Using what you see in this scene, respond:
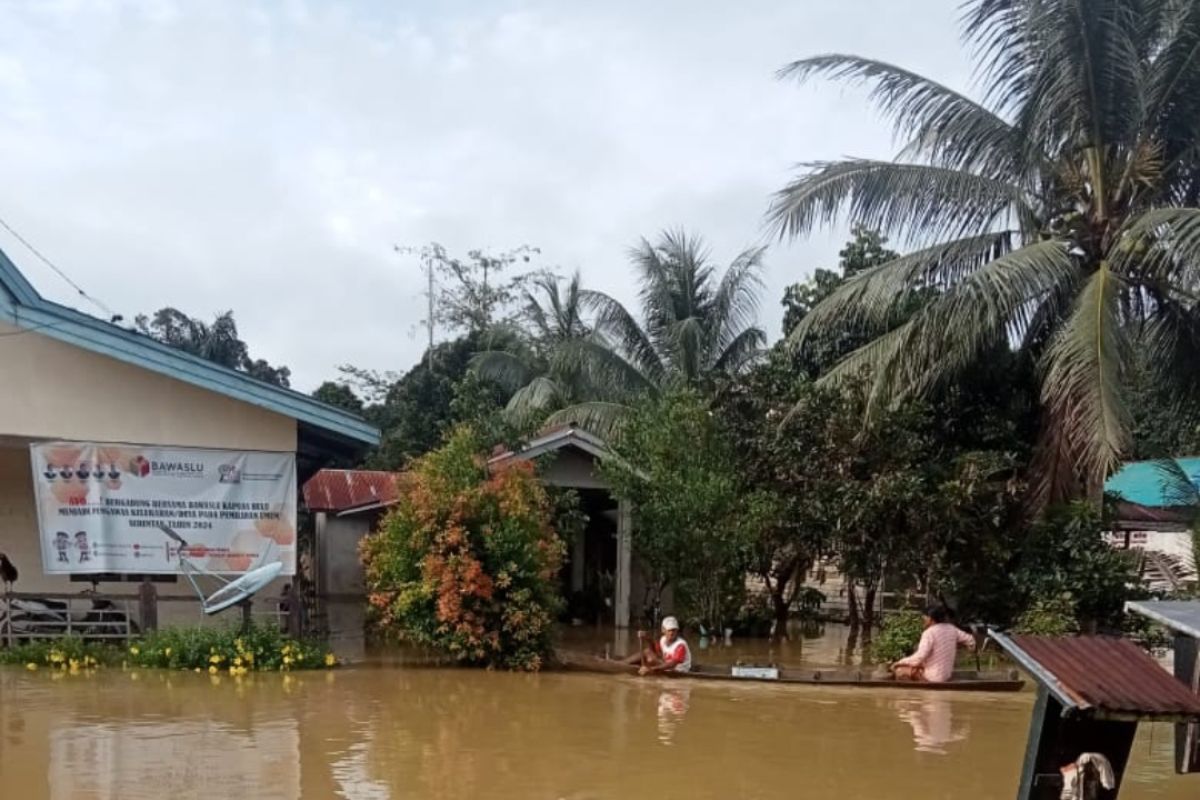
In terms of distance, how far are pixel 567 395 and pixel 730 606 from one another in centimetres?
912

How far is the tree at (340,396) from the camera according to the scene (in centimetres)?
3828

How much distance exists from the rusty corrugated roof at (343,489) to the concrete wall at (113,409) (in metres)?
10.2

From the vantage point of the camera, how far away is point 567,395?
83.4 ft

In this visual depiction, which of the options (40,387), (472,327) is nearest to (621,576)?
(40,387)

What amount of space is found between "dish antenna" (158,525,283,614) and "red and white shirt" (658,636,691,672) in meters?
4.60

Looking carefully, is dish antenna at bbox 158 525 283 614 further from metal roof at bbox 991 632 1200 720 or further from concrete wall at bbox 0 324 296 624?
metal roof at bbox 991 632 1200 720

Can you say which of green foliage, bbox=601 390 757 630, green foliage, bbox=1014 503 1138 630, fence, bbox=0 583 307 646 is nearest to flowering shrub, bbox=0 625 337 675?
fence, bbox=0 583 307 646

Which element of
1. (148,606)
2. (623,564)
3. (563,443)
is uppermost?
(563,443)

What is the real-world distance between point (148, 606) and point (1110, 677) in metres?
11.5

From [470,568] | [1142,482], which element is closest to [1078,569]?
[470,568]

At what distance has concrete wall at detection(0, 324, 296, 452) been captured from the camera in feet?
45.5

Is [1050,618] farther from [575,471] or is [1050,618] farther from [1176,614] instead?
[1176,614]

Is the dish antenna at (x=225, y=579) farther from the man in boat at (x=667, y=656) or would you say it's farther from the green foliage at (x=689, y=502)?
the green foliage at (x=689, y=502)

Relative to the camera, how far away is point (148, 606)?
13.8m
